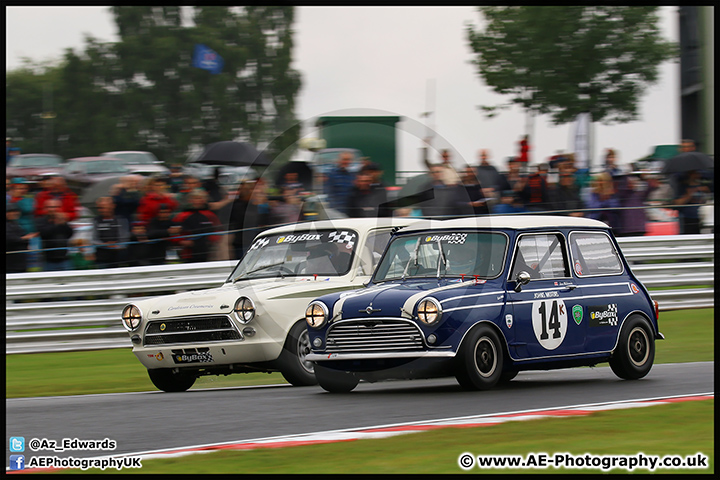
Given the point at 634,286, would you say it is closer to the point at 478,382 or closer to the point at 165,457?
the point at 478,382

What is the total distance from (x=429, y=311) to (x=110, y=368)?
16.6 ft

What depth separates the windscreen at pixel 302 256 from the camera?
9727 mm

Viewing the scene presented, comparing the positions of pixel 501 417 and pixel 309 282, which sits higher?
pixel 309 282

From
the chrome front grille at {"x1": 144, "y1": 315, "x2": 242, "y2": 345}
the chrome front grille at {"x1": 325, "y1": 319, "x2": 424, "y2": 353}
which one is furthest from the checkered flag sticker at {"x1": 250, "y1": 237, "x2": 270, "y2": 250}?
the chrome front grille at {"x1": 325, "y1": 319, "x2": 424, "y2": 353}

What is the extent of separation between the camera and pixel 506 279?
8227mm

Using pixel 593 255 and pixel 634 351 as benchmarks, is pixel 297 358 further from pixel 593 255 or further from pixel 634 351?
pixel 634 351

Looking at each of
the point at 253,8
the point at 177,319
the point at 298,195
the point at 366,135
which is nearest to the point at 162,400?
the point at 177,319

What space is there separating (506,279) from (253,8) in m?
43.7

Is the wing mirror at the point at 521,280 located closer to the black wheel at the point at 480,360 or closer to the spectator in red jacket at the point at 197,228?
the black wheel at the point at 480,360

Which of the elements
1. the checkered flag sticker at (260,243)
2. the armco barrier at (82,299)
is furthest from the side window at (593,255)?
the armco barrier at (82,299)

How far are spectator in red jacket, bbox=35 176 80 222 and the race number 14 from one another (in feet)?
23.6

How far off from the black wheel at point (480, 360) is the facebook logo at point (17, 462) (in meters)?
3.46

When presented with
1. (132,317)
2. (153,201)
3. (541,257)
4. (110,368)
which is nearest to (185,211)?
(153,201)

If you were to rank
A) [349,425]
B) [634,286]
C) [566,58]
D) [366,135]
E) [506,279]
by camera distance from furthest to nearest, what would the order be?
[566,58], [366,135], [634,286], [506,279], [349,425]
